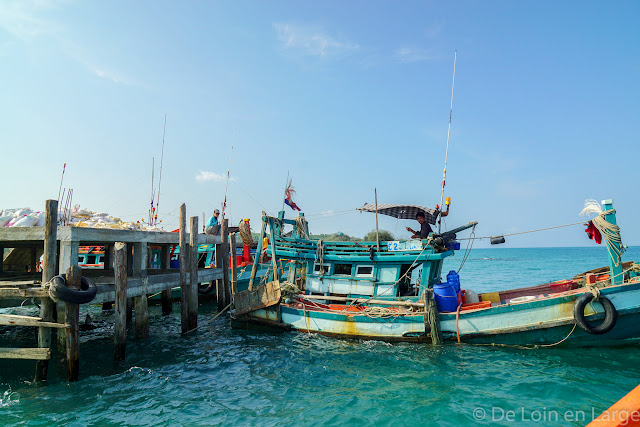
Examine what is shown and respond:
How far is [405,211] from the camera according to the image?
1369cm

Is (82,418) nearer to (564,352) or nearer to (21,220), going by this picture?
(21,220)

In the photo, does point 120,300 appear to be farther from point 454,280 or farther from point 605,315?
point 605,315

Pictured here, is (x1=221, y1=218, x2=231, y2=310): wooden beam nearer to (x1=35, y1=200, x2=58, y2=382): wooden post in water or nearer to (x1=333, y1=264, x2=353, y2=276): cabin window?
(x1=333, y1=264, x2=353, y2=276): cabin window

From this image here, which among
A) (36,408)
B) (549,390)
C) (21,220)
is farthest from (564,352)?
(21,220)

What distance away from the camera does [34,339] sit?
13812 mm

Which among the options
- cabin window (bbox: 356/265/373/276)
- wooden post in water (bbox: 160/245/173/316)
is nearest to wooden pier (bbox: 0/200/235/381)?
wooden post in water (bbox: 160/245/173/316)

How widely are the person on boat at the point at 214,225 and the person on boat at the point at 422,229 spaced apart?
33.6 ft

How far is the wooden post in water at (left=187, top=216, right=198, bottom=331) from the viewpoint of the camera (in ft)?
44.0

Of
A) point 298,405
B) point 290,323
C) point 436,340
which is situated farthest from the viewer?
point 290,323

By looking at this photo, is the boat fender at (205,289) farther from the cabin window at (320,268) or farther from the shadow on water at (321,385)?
the cabin window at (320,268)

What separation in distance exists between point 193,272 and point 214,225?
5838mm

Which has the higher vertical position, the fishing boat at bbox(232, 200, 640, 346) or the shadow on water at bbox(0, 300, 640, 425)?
the fishing boat at bbox(232, 200, 640, 346)

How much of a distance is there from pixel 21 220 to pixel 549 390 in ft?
43.3

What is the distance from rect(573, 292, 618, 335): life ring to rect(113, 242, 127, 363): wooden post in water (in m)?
11.5
